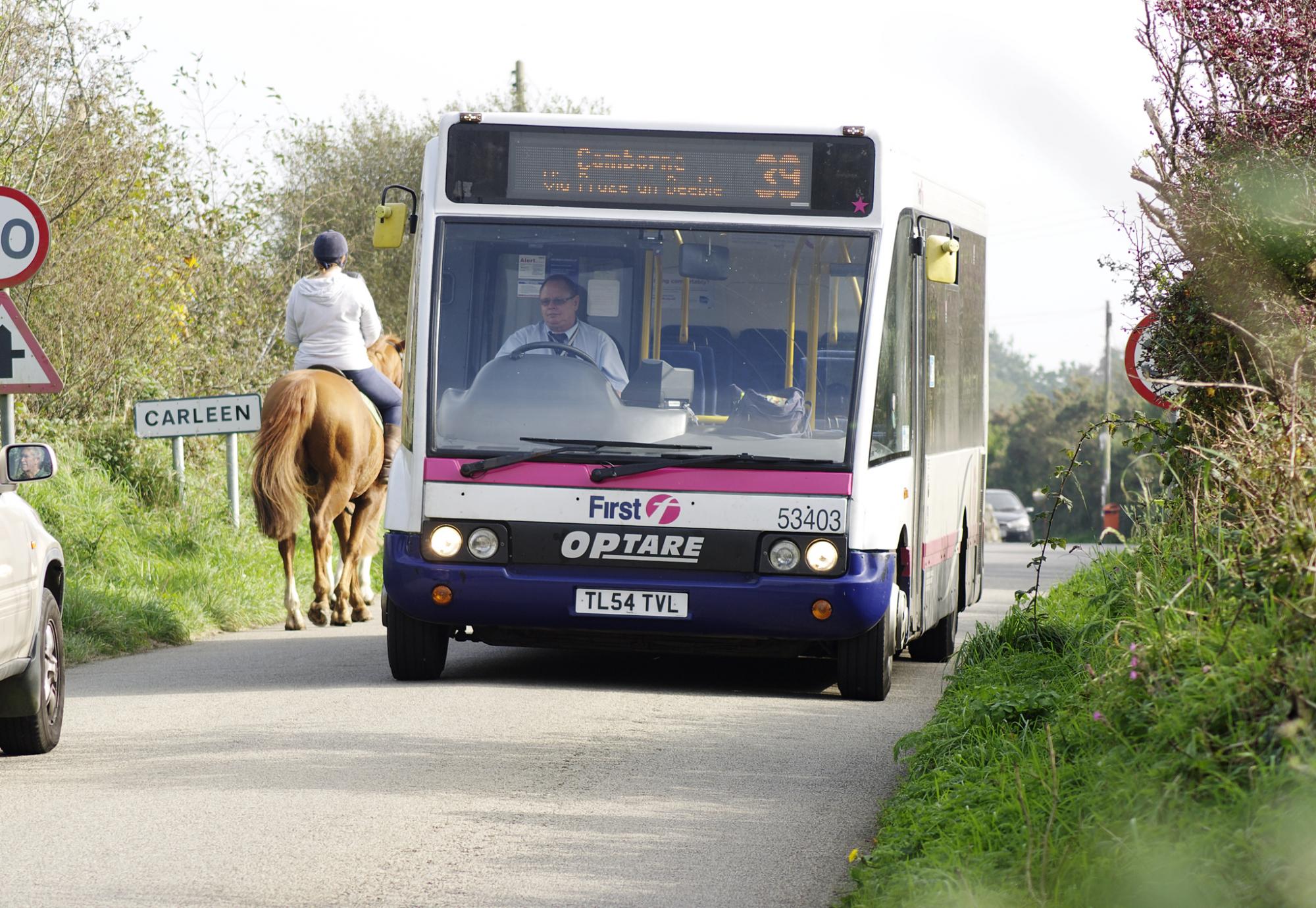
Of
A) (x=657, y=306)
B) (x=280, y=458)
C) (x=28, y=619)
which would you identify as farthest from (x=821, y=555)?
(x=280, y=458)

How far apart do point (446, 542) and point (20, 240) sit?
345cm

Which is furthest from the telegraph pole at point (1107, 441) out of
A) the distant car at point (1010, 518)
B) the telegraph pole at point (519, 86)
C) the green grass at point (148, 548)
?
the green grass at point (148, 548)

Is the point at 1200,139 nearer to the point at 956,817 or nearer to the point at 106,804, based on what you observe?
the point at 956,817

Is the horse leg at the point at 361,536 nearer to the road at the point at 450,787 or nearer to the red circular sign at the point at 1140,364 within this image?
the road at the point at 450,787

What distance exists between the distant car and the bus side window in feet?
166

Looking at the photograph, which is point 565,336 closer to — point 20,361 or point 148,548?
point 20,361

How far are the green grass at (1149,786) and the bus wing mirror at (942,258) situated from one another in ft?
11.3

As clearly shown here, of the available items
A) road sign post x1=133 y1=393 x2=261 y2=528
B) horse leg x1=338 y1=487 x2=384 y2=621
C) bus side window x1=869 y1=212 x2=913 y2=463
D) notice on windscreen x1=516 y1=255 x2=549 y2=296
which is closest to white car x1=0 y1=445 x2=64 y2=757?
notice on windscreen x1=516 y1=255 x2=549 y2=296

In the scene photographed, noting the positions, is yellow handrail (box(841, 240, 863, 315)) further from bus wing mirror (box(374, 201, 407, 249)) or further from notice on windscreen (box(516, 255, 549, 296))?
bus wing mirror (box(374, 201, 407, 249))

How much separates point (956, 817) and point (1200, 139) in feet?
22.1

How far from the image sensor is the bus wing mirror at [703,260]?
1014 cm

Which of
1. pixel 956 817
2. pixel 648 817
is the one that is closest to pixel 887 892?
pixel 956 817

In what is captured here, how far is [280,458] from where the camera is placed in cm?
1334

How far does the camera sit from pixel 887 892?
17.6 feet
